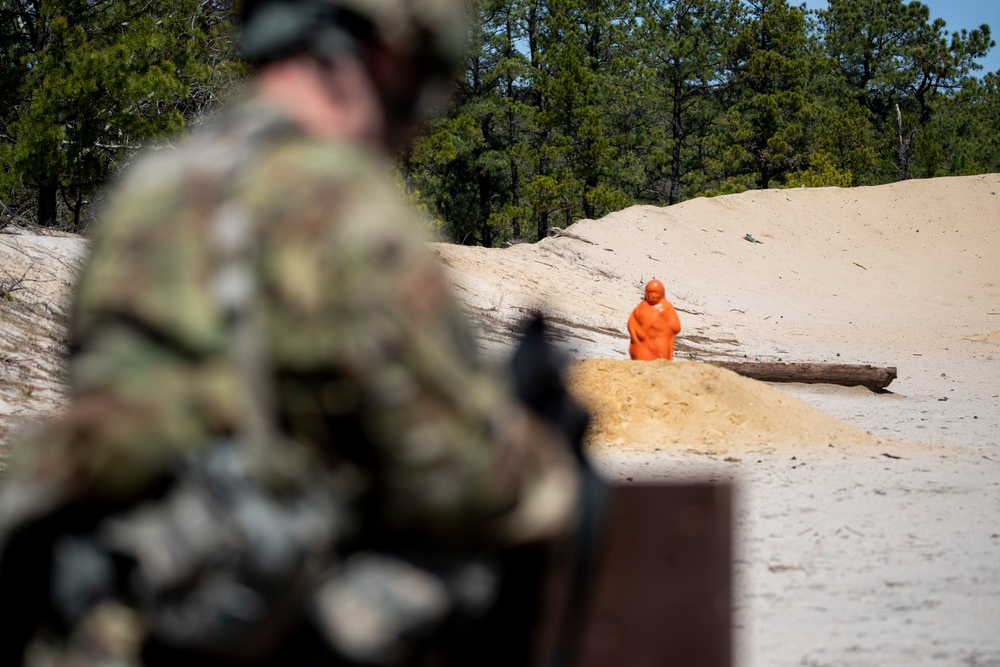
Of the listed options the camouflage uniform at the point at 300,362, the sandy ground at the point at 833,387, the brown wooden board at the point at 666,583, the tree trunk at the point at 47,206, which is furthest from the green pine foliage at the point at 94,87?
the camouflage uniform at the point at 300,362

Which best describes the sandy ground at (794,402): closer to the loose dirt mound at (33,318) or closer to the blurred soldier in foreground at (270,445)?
the loose dirt mound at (33,318)

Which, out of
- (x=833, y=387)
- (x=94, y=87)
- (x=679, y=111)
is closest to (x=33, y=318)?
(x=94, y=87)

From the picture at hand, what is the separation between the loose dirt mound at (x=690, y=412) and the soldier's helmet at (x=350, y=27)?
8.32 metres

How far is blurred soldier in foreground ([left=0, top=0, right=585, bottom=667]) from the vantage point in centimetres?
113

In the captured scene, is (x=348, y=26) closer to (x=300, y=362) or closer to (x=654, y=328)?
(x=300, y=362)

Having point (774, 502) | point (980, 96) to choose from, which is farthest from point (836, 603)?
point (980, 96)

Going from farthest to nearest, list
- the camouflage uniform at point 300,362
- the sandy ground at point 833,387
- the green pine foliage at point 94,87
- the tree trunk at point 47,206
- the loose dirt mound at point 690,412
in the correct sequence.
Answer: the tree trunk at point 47,206, the green pine foliage at point 94,87, the loose dirt mound at point 690,412, the sandy ground at point 833,387, the camouflage uniform at point 300,362

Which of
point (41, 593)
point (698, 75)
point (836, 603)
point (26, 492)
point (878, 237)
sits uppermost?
point (698, 75)

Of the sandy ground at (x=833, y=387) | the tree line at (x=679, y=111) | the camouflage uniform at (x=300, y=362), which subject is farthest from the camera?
the tree line at (x=679, y=111)

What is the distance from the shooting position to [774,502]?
24.4 ft

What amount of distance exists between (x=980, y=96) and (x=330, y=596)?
172 ft

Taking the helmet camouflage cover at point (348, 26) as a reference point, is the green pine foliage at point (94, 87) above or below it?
above

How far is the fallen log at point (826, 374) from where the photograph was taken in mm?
14828

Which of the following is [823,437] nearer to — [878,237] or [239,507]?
[239,507]
